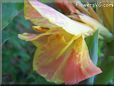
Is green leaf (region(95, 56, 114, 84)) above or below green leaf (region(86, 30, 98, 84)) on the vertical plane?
below

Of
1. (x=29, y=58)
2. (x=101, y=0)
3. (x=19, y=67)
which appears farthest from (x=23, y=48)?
(x=101, y=0)

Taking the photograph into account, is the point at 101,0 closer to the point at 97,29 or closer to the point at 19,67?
the point at 97,29

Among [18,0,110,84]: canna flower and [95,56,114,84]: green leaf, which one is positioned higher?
[18,0,110,84]: canna flower

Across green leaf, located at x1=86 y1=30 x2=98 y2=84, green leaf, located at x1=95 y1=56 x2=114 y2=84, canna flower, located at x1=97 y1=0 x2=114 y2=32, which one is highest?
canna flower, located at x1=97 y1=0 x2=114 y2=32

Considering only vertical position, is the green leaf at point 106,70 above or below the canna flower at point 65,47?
below

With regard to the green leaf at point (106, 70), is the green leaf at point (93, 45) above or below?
above

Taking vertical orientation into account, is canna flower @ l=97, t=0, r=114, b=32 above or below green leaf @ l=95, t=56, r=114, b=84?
above

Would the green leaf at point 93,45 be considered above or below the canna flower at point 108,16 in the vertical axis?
below

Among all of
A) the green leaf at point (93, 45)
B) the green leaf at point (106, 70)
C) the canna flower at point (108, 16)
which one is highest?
the canna flower at point (108, 16)
